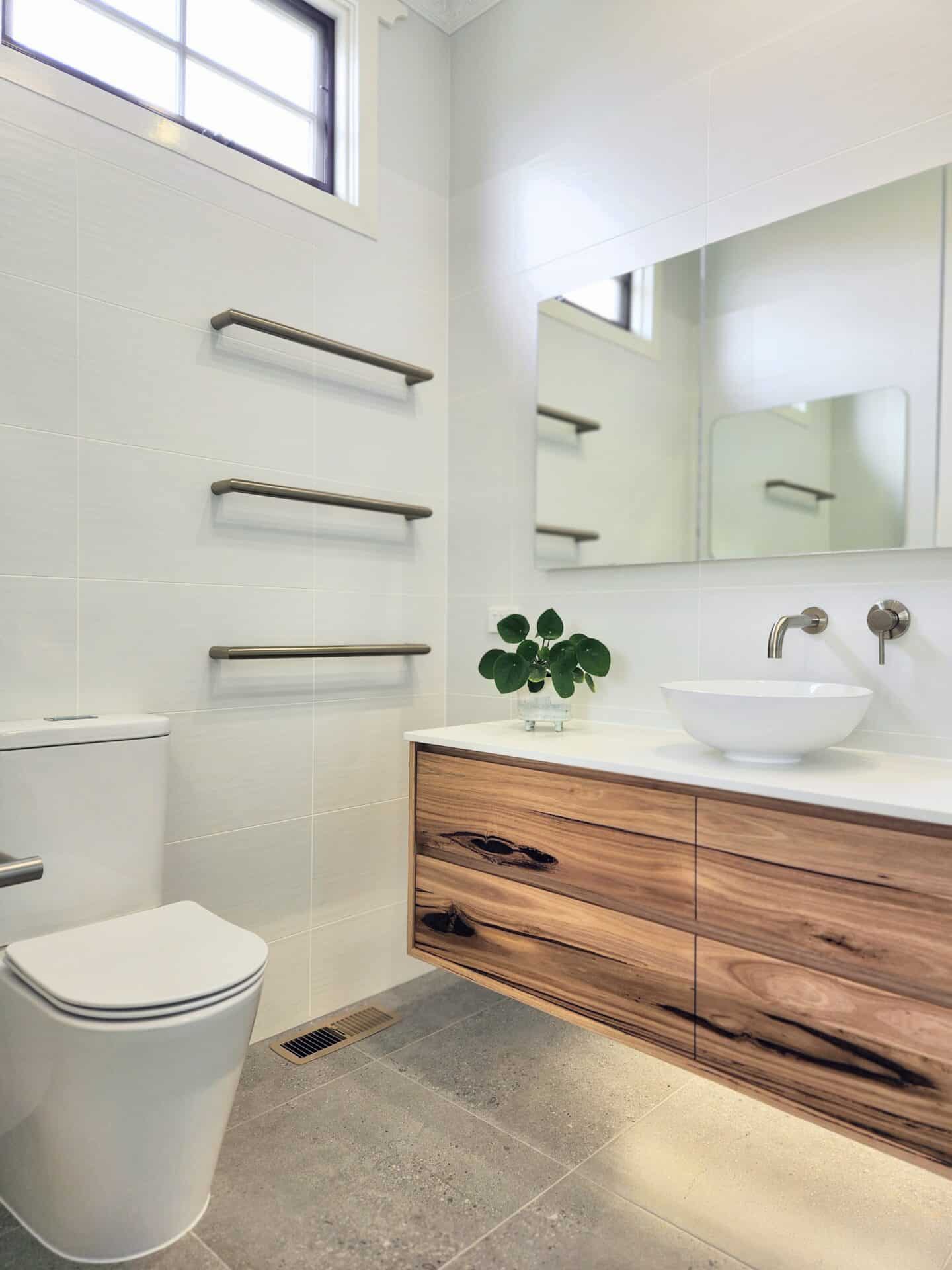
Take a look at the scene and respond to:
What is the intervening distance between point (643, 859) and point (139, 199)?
5.36 feet

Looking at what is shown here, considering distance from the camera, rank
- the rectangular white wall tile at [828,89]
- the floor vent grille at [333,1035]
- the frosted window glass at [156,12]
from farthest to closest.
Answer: the floor vent grille at [333,1035] < the frosted window glass at [156,12] < the rectangular white wall tile at [828,89]

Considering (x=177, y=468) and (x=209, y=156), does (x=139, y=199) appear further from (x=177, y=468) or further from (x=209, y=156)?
(x=177, y=468)

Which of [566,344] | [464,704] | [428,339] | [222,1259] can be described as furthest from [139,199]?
[222,1259]

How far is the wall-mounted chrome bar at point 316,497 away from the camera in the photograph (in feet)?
6.08

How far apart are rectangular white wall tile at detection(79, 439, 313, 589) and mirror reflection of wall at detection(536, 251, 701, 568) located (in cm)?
64

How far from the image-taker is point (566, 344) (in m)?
2.14

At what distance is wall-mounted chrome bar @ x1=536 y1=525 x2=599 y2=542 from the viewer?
2.09 metres

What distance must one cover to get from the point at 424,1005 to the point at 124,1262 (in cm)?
98

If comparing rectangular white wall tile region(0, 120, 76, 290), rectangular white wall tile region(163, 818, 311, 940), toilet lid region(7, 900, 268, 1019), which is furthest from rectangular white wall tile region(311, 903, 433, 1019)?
rectangular white wall tile region(0, 120, 76, 290)

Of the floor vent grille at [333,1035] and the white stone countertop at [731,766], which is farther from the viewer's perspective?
the floor vent grille at [333,1035]

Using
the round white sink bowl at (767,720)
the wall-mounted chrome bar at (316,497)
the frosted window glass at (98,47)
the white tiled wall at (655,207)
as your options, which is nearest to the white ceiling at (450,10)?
the white tiled wall at (655,207)

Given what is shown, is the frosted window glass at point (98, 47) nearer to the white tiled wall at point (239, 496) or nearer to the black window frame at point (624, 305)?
the white tiled wall at point (239, 496)

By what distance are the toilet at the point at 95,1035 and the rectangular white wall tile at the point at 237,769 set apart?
1.00ft

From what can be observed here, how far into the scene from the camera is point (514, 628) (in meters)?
2.03
